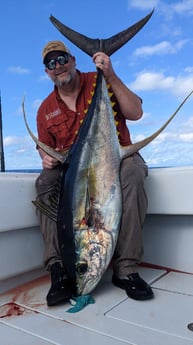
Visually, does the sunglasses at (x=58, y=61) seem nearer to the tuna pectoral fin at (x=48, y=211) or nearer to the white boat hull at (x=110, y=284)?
the white boat hull at (x=110, y=284)

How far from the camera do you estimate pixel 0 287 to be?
73.1 inches

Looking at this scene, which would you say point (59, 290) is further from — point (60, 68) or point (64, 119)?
point (60, 68)

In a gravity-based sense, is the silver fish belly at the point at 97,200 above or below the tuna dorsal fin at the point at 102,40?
below

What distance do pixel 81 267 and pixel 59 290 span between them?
16 cm

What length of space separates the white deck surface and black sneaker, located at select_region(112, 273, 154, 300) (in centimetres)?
3

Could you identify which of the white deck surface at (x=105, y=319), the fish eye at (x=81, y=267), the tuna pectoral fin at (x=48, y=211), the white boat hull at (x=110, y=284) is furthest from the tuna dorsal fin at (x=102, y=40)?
the white deck surface at (x=105, y=319)

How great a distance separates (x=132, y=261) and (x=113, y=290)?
17 centimetres

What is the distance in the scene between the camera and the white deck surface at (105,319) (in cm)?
128

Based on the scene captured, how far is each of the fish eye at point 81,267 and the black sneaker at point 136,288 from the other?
0.24 meters

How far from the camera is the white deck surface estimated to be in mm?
1284

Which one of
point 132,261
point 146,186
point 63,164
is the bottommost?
point 132,261

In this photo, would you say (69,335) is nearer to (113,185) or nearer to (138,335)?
(138,335)

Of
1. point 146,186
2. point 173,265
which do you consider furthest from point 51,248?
point 173,265

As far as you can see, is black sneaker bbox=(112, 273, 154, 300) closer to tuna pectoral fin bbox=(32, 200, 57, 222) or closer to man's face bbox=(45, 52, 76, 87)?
tuna pectoral fin bbox=(32, 200, 57, 222)
